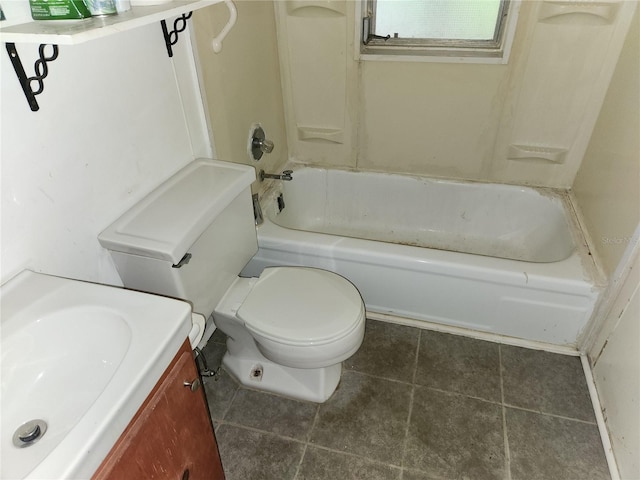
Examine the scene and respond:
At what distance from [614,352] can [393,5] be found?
1644 millimetres

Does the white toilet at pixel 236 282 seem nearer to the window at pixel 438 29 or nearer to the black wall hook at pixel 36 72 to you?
the black wall hook at pixel 36 72

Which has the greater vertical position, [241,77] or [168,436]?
[241,77]

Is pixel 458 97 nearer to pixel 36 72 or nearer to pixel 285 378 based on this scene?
pixel 285 378

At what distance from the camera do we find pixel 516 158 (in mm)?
2055

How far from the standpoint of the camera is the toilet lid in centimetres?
133

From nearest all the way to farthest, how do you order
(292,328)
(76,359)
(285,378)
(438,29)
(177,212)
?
(76,359)
(177,212)
(292,328)
(285,378)
(438,29)

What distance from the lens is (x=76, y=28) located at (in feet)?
2.57

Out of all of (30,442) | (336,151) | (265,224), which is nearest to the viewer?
(30,442)

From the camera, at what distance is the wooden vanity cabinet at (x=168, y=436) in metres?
0.72

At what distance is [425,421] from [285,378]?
0.53m

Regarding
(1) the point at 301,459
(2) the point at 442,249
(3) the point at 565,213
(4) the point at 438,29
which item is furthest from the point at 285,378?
(4) the point at 438,29

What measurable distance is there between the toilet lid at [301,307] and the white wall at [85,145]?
18.2 inches

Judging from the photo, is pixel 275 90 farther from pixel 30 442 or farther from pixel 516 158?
pixel 30 442

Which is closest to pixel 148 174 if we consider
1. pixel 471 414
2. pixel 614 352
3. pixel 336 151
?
pixel 336 151
